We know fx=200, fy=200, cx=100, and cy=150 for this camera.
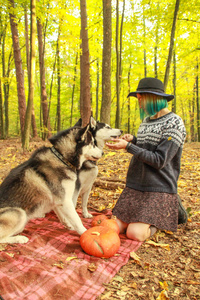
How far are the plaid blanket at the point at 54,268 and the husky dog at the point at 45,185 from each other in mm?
261

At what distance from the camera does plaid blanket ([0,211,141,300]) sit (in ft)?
5.83

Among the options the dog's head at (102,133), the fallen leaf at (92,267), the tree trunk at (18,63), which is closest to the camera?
the fallen leaf at (92,267)

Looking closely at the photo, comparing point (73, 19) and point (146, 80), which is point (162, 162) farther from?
point (73, 19)

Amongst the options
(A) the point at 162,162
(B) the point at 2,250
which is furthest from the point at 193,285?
(B) the point at 2,250

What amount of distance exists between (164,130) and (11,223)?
8.15 feet

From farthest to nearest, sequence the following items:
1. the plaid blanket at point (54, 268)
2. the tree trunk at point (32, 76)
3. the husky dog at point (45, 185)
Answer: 1. the tree trunk at point (32, 76)
2. the husky dog at point (45, 185)
3. the plaid blanket at point (54, 268)

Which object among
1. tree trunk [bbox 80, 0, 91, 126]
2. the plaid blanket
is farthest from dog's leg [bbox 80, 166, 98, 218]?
tree trunk [bbox 80, 0, 91, 126]

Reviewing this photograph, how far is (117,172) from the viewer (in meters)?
6.36

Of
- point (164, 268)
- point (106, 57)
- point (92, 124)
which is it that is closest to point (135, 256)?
point (164, 268)

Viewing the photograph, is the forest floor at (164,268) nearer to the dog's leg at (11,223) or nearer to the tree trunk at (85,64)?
the dog's leg at (11,223)

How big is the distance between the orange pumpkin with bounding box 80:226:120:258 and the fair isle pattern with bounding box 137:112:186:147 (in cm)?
156

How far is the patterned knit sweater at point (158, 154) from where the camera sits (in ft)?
9.59

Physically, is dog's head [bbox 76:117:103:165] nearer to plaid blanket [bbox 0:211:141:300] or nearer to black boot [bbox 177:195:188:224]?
plaid blanket [bbox 0:211:141:300]

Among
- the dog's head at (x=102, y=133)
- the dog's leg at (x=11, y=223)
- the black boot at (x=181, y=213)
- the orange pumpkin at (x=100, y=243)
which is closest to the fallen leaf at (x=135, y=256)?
the orange pumpkin at (x=100, y=243)
